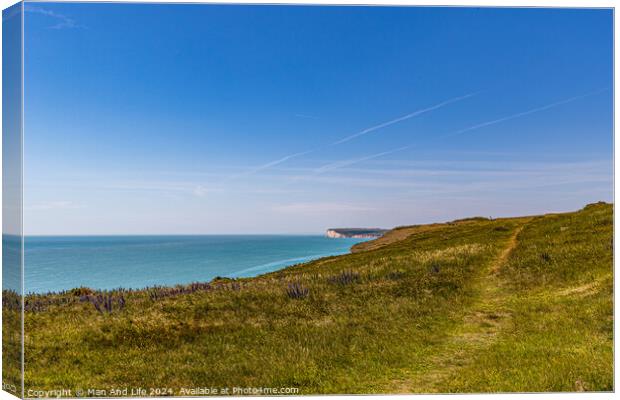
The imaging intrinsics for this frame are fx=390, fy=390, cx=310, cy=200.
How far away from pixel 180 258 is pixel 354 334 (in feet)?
26.6

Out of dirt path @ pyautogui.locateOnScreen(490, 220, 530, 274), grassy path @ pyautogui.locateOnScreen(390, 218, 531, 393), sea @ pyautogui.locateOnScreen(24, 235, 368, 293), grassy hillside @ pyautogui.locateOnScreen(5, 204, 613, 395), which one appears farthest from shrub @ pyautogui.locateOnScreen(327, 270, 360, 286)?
dirt path @ pyautogui.locateOnScreen(490, 220, 530, 274)

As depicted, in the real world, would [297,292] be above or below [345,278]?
below

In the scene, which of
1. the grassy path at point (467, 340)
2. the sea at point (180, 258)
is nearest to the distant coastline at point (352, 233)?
the sea at point (180, 258)

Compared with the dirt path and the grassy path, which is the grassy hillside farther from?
the dirt path

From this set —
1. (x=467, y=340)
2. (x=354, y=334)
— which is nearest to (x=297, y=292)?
(x=354, y=334)

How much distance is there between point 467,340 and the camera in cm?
963

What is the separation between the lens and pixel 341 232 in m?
11.7

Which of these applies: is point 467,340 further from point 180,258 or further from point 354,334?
point 180,258

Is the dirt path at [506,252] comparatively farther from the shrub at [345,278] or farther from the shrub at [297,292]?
the shrub at [297,292]

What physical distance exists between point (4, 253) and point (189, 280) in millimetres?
6538

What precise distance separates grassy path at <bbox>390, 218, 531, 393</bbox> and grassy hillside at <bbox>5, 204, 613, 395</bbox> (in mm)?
28

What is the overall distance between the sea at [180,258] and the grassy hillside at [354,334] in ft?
2.91

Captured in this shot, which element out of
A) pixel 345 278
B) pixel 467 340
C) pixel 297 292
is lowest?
pixel 467 340

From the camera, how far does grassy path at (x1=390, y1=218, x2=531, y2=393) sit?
8.54 m
